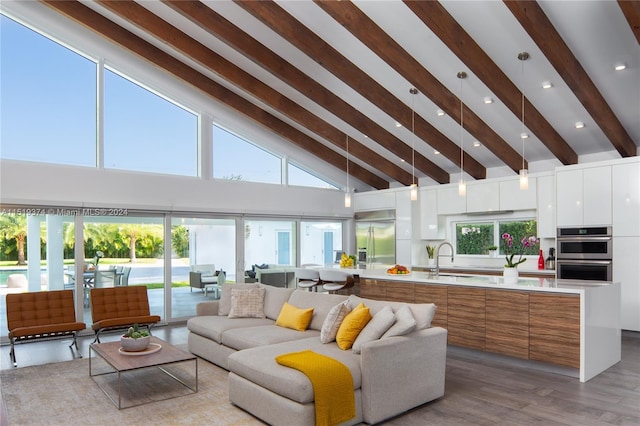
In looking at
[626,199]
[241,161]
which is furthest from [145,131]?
[626,199]

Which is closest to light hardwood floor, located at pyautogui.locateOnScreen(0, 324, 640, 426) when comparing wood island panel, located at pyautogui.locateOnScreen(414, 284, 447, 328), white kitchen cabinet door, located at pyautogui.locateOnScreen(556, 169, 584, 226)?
wood island panel, located at pyautogui.locateOnScreen(414, 284, 447, 328)

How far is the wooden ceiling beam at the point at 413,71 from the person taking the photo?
5.00 meters

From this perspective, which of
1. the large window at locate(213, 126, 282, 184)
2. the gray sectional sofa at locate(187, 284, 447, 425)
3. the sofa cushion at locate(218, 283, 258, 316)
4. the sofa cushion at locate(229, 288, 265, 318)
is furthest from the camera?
the large window at locate(213, 126, 282, 184)

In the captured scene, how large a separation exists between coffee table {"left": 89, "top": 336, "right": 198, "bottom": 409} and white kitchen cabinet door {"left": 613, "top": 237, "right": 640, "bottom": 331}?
580cm

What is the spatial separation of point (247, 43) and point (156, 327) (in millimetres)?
4623

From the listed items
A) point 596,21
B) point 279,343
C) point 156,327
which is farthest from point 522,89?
point 156,327

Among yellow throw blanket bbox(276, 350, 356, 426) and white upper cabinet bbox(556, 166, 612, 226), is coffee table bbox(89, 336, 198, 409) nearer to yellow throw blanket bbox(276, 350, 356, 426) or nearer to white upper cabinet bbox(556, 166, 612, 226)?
yellow throw blanket bbox(276, 350, 356, 426)

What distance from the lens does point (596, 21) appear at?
4.54 m

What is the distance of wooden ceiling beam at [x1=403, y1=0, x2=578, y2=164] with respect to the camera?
4.71m

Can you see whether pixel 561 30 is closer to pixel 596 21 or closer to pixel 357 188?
pixel 596 21

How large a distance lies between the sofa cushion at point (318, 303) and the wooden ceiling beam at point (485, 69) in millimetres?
2989

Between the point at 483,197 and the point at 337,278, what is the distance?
3.36 metres

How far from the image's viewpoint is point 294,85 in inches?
262

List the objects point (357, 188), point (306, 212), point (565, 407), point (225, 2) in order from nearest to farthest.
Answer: point (565, 407) < point (225, 2) < point (306, 212) < point (357, 188)
